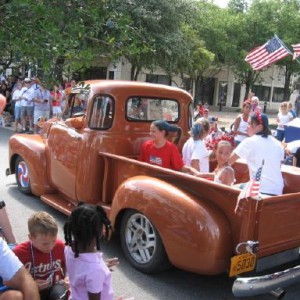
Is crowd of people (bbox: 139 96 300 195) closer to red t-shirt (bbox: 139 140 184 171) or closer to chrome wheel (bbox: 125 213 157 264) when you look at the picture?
red t-shirt (bbox: 139 140 184 171)

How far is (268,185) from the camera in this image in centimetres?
434

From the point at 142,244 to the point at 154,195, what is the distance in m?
0.60

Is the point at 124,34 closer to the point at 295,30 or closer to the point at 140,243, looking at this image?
the point at 140,243

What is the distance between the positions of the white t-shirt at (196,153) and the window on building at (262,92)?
40627mm

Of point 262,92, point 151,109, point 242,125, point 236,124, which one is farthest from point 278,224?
point 262,92

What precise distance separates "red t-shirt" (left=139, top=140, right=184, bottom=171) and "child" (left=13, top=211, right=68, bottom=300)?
1.94 meters

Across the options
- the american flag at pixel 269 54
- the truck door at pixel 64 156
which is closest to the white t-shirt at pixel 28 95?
the american flag at pixel 269 54

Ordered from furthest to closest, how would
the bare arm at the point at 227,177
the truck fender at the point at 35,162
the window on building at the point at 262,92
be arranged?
the window on building at the point at 262,92
the truck fender at the point at 35,162
the bare arm at the point at 227,177

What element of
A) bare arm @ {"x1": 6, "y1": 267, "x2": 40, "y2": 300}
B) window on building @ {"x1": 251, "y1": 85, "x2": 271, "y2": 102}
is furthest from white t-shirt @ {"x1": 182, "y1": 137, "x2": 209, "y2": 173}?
window on building @ {"x1": 251, "y1": 85, "x2": 271, "y2": 102}

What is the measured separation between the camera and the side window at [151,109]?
5.40 metres

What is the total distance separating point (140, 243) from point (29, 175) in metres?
2.53

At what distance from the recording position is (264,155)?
4.34 m

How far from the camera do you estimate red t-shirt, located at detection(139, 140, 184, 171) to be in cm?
496

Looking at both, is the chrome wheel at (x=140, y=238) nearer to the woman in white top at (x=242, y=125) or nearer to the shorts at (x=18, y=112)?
the woman in white top at (x=242, y=125)
